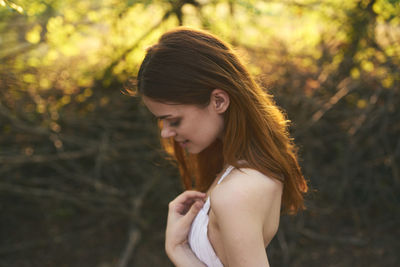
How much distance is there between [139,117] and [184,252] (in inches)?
103

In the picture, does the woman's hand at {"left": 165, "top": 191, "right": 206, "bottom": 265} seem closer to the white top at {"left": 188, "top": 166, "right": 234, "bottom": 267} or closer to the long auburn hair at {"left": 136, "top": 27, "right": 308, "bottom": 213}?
the white top at {"left": 188, "top": 166, "right": 234, "bottom": 267}

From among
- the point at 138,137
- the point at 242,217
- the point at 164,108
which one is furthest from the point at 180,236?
the point at 138,137

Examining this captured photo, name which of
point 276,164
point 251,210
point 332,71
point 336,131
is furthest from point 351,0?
point 251,210

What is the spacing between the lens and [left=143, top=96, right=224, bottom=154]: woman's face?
1389 mm

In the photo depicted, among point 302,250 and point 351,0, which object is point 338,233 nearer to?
point 302,250

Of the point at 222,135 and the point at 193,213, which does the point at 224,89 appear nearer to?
the point at 222,135

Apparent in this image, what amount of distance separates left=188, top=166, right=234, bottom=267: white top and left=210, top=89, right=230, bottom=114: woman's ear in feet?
0.77

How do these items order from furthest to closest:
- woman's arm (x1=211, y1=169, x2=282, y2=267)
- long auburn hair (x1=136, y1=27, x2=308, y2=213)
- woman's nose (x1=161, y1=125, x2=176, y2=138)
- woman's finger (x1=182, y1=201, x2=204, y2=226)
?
woman's finger (x1=182, y1=201, x2=204, y2=226)
woman's nose (x1=161, y1=125, x2=176, y2=138)
long auburn hair (x1=136, y1=27, x2=308, y2=213)
woman's arm (x1=211, y1=169, x2=282, y2=267)

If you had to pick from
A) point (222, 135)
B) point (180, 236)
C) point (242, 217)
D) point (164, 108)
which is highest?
point (164, 108)

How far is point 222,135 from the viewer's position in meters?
1.51

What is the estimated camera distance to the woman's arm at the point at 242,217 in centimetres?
121

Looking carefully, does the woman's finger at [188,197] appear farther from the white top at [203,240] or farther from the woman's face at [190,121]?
the woman's face at [190,121]

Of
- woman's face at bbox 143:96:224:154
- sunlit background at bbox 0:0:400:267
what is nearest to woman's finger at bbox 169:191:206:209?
woman's face at bbox 143:96:224:154

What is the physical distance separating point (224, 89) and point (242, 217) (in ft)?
1.57
